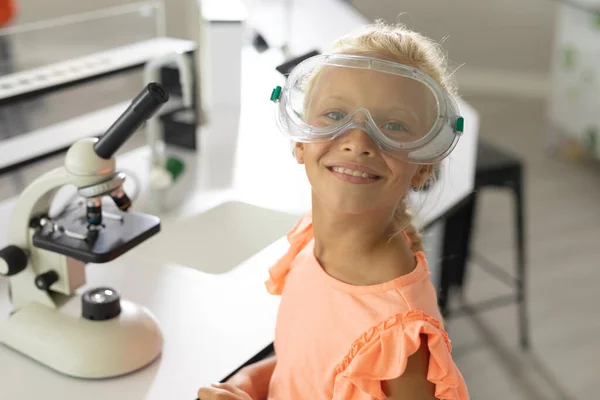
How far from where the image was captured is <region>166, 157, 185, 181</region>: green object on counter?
1.85m

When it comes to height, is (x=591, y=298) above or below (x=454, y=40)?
below

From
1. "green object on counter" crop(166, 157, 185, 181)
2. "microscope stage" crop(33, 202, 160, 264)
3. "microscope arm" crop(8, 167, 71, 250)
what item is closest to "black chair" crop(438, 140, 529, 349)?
"green object on counter" crop(166, 157, 185, 181)

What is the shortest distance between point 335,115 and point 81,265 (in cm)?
53

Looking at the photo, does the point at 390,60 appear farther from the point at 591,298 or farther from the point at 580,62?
the point at 580,62

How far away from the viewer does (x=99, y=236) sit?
117 cm

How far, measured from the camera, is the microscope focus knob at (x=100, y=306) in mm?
1165

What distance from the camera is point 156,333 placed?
3.89 feet

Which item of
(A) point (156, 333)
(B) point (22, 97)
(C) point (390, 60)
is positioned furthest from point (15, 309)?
(C) point (390, 60)

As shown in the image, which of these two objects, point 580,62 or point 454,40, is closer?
point 580,62

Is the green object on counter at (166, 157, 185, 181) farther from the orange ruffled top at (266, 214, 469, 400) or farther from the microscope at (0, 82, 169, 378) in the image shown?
the orange ruffled top at (266, 214, 469, 400)

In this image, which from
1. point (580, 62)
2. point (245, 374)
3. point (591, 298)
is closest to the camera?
point (245, 374)

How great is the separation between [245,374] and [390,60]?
53 cm

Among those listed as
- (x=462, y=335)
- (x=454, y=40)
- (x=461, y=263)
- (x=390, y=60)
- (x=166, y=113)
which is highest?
(x=390, y=60)

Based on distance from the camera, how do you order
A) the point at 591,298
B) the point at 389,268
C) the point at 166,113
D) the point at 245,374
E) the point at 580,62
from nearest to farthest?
the point at 389,268 < the point at 245,374 < the point at 166,113 < the point at 591,298 < the point at 580,62
